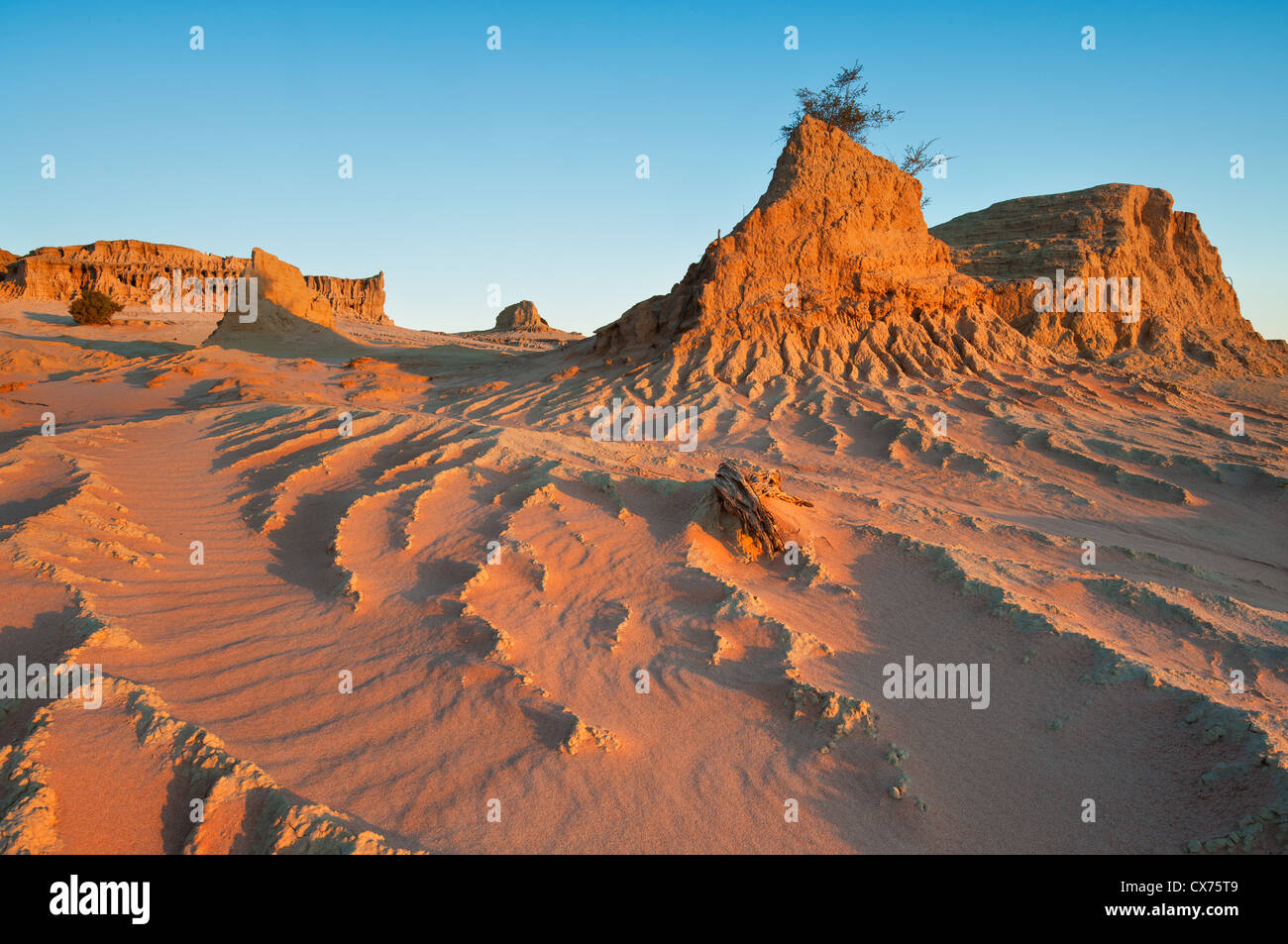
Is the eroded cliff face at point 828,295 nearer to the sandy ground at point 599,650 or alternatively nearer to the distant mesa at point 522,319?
the sandy ground at point 599,650

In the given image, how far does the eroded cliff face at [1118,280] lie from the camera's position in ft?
42.1

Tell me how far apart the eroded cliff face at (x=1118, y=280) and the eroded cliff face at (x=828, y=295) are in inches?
84.2

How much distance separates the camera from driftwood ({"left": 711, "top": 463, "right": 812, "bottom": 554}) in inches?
178

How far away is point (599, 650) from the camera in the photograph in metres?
3.53

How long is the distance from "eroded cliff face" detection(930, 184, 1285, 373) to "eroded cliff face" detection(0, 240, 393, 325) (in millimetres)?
38957

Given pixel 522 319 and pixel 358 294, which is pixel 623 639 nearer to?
pixel 522 319

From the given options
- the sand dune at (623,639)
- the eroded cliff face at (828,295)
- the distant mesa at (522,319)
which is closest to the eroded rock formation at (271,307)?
the sand dune at (623,639)

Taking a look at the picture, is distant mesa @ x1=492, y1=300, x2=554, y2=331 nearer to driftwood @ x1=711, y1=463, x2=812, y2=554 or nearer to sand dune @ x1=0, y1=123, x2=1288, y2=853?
sand dune @ x1=0, y1=123, x2=1288, y2=853

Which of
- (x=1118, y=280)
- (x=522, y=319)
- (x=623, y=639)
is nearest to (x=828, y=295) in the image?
(x=1118, y=280)

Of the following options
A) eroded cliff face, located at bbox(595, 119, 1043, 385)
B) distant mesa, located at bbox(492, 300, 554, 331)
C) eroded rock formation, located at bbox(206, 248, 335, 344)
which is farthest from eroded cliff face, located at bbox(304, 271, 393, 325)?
eroded cliff face, located at bbox(595, 119, 1043, 385)
